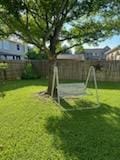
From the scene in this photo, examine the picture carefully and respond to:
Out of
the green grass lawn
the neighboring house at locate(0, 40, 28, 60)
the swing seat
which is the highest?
the neighboring house at locate(0, 40, 28, 60)

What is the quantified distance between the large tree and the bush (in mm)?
6499

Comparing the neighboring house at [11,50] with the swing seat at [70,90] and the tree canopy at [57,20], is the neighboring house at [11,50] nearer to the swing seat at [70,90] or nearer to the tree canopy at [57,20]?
the tree canopy at [57,20]

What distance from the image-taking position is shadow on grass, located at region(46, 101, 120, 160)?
4.73m

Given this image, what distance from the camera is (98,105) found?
8.77 meters

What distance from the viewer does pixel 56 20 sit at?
1048 centimetres

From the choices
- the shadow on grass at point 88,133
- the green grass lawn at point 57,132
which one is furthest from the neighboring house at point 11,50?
the shadow on grass at point 88,133

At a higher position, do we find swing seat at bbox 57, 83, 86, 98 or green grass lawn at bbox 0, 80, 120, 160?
swing seat at bbox 57, 83, 86, 98

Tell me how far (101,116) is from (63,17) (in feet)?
15.8

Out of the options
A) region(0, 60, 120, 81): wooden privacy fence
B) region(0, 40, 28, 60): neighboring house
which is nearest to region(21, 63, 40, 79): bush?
region(0, 60, 120, 81): wooden privacy fence

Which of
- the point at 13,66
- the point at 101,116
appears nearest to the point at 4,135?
the point at 101,116

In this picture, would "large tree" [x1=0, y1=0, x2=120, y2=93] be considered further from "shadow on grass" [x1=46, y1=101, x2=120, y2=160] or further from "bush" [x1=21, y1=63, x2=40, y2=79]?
"bush" [x1=21, y1=63, x2=40, y2=79]

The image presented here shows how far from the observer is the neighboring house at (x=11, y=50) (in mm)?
36797

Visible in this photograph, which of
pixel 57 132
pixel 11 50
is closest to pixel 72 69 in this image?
pixel 57 132

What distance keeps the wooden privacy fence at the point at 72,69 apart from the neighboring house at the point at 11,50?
15575 millimetres
